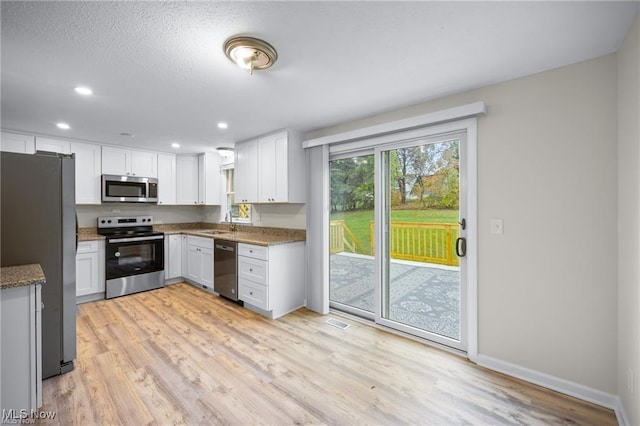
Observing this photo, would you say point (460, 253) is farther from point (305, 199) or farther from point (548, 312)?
point (305, 199)

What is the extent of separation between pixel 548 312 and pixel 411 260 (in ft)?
3.92

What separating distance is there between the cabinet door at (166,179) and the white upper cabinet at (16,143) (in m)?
1.58

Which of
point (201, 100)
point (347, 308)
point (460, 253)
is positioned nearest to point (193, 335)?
point (347, 308)

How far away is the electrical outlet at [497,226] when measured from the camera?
2.25 m

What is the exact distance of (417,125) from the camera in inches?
102

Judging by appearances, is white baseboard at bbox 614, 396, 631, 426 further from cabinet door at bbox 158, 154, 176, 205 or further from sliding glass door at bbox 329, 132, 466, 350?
cabinet door at bbox 158, 154, 176, 205

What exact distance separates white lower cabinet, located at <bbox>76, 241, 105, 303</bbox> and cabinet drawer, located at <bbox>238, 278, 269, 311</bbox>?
83.0 inches

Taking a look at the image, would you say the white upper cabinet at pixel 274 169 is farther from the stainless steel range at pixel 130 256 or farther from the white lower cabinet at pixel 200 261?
the stainless steel range at pixel 130 256

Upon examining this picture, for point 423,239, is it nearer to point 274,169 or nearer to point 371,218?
point 371,218

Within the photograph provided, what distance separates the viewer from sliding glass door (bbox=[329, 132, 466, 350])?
262cm

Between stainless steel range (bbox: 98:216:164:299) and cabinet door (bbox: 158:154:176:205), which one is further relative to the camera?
cabinet door (bbox: 158:154:176:205)

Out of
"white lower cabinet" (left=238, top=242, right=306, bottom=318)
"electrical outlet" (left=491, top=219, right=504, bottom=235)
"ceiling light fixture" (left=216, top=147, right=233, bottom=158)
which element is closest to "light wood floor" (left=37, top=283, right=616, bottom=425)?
"white lower cabinet" (left=238, top=242, right=306, bottom=318)

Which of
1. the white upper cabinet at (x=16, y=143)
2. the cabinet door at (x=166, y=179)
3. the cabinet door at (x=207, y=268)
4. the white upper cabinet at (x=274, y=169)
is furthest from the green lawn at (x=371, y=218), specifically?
the white upper cabinet at (x=16, y=143)

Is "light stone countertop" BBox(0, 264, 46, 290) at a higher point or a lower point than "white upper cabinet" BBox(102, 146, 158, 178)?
lower
